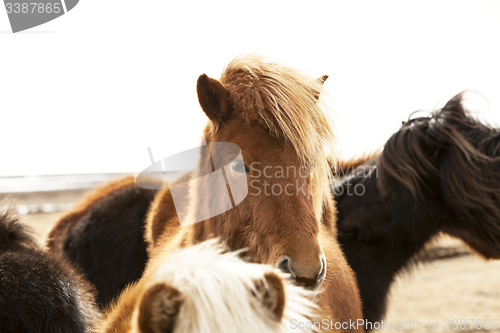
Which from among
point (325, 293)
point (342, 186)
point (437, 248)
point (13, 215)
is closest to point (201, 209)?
point (325, 293)

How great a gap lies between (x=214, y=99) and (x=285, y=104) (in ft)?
1.02

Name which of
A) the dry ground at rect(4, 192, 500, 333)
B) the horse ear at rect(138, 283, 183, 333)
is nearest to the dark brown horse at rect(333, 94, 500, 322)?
the dry ground at rect(4, 192, 500, 333)

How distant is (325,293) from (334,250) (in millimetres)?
413

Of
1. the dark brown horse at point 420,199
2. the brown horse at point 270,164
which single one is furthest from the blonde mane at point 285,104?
the dark brown horse at point 420,199

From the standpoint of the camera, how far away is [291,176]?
154 cm

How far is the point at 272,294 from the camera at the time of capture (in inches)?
31.7

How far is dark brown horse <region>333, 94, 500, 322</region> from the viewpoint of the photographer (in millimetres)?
2695

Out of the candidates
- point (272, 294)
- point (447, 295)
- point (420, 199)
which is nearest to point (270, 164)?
point (272, 294)

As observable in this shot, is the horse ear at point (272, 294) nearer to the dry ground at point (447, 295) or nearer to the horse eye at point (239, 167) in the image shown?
the horse eye at point (239, 167)

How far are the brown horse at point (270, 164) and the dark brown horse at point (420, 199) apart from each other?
1.12 m

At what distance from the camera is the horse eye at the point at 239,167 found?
154cm

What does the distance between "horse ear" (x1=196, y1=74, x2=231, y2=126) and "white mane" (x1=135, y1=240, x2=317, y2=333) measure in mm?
893

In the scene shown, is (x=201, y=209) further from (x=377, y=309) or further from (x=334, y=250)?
(x=377, y=309)

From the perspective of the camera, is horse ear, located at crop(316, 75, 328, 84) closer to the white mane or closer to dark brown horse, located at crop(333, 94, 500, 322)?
dark brown horse, located at crop(333, 94, 500, 322)
